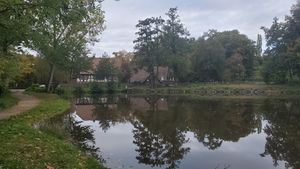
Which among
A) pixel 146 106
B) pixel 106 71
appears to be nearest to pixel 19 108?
pixel 146 106

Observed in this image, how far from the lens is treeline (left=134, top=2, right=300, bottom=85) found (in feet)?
266

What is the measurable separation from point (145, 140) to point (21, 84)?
60.1 metres

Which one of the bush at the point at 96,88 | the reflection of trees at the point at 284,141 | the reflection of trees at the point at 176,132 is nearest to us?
the reflection of trees at the point at 284,141

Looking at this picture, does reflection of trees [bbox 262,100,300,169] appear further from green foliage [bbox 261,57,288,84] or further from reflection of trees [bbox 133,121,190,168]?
green foliage [bbox 261,57,288,84]

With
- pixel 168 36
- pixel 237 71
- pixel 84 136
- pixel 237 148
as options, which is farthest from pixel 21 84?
pixel 237 148

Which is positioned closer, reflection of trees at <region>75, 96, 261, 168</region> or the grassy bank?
reflection of trees at <region>75, 96, 261, 168</region>

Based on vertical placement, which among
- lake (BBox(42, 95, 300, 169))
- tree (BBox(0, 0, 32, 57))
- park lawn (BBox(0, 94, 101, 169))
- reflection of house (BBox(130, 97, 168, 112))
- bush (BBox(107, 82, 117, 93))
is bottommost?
lake (BBox(42, 95, 300, 169))

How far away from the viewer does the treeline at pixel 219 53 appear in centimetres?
8109

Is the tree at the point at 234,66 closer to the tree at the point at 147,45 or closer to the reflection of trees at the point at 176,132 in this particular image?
the tree at the point at 147,45

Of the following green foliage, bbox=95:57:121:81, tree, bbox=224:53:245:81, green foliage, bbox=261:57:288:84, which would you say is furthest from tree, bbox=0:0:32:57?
tree, bbox=224:53:245:81

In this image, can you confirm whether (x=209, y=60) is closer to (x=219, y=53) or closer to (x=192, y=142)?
(x=219, y=53)

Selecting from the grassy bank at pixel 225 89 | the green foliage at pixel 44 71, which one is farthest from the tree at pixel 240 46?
the green foliage at pixel 44 71

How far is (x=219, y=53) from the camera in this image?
281ft

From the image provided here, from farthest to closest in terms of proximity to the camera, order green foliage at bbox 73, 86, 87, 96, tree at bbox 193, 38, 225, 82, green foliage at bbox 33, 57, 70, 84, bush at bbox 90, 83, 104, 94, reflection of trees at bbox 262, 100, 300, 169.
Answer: tree at bbox 193, 38, 225, 82
bush at bbox 90, 83, 104, 94
green foliage at bbox 73, 86, 87, 96
green foliage at bbox 33, 57, 70, 84
reflection of trees at bbox 262, 100, 300, 169
